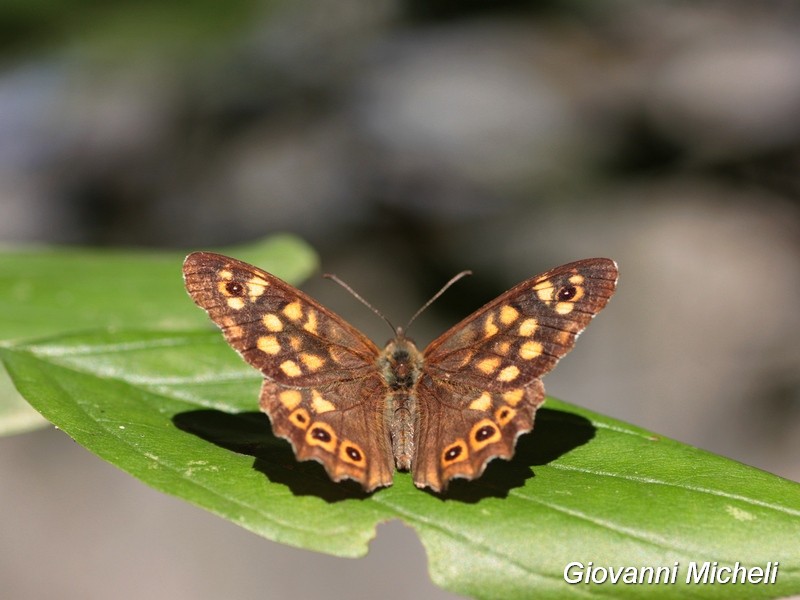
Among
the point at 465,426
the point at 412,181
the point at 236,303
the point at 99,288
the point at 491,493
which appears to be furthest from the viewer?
the point at 412,181

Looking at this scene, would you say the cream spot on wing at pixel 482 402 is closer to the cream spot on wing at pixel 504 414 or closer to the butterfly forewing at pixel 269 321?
the cream spot on wing at pixel 504 414

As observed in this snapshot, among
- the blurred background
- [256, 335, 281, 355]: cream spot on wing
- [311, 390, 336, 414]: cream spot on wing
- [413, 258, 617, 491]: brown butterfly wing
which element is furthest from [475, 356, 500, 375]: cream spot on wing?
the blurred background

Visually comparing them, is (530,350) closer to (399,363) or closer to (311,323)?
(399,363)

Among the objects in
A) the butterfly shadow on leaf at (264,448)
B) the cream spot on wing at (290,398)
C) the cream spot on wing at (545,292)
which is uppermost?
the cream spot on wing at (545,292)

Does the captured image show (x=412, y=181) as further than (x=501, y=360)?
Yes

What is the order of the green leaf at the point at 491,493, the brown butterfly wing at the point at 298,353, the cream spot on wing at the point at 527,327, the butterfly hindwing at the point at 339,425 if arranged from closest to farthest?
the green leaf at the point at 491,493, the butterfly hindwing at the point at 339,425, the brown butterfly wing at the point at 298,353, the cream spot on wing at the point at 527,327

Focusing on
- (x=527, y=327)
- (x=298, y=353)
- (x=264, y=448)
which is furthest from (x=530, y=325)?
(x=264, y=448)

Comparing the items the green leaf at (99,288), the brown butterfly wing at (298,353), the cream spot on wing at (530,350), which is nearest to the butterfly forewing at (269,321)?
the brown butterfly wing at (298,353)
